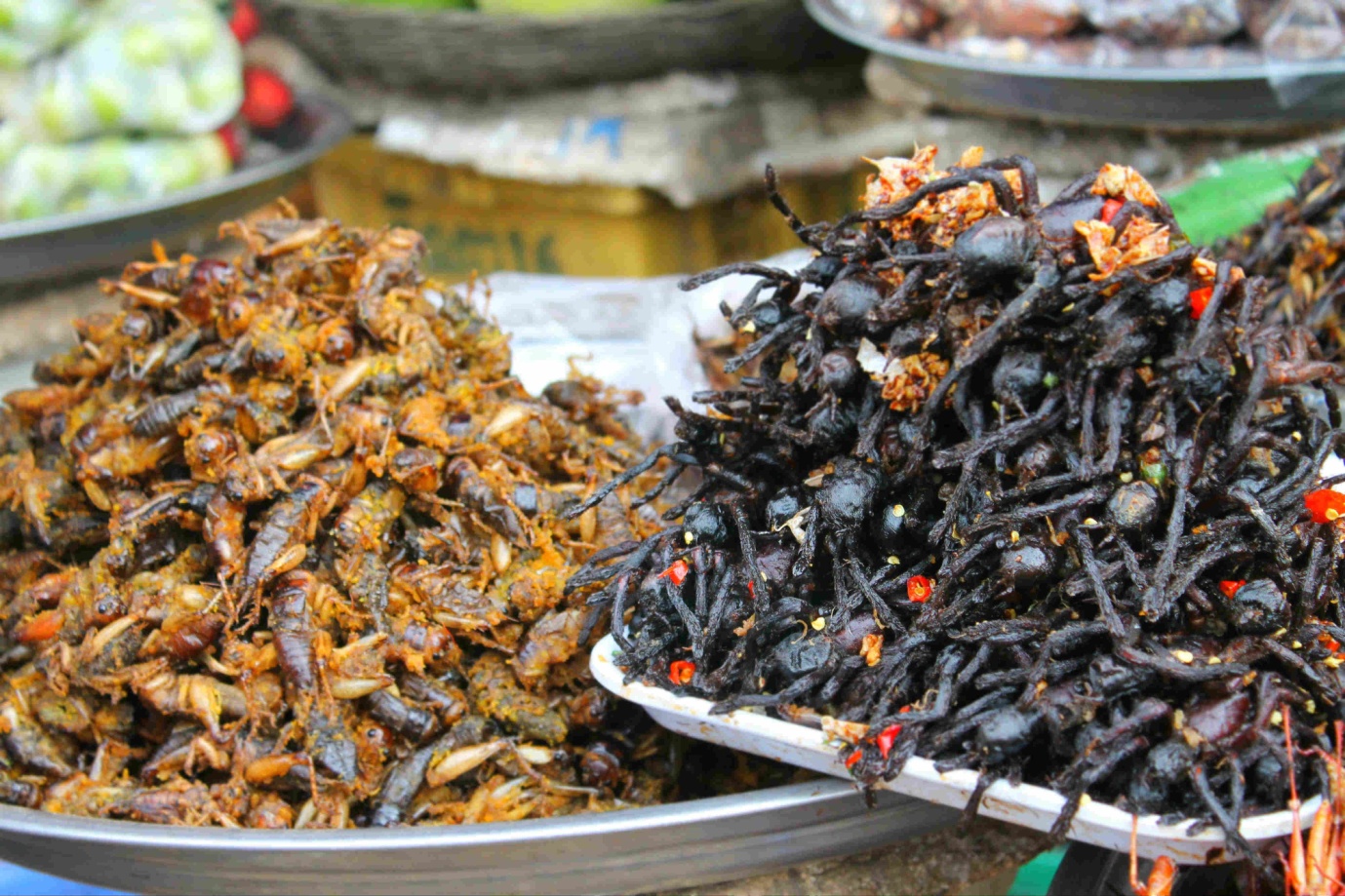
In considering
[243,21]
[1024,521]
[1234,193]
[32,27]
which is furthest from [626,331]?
[243,21]

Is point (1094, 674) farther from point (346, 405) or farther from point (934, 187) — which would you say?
point (346, 405)

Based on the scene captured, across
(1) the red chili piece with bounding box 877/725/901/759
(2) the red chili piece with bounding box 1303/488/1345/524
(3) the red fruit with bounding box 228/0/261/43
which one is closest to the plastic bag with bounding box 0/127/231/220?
(3) the red fruit with bounding box 228/0/261/43

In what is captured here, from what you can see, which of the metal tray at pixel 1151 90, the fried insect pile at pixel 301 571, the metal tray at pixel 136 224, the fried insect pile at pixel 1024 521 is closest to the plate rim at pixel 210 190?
the metal tray at pixel 136 224

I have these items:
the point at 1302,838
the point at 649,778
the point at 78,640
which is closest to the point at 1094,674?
the point at 1302,838

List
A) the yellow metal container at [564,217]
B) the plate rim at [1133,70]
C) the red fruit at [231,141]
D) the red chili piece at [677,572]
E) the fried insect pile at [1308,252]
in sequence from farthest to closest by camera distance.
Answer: the yellow metal container at [564,217] < the red fruit at [231,141] < the plate rim at [1133,70] < the fried insect pile at [1308,252] < the red chili piece at [677,572]

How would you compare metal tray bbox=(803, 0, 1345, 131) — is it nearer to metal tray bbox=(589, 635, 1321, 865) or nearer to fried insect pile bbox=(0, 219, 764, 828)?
fried insect pile bbox=(0, 219, 764, 828)

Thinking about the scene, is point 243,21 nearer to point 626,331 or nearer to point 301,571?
point 626,331

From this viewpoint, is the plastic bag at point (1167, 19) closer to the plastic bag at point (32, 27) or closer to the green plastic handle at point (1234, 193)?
the green plastic handle at point (1234, 193)
